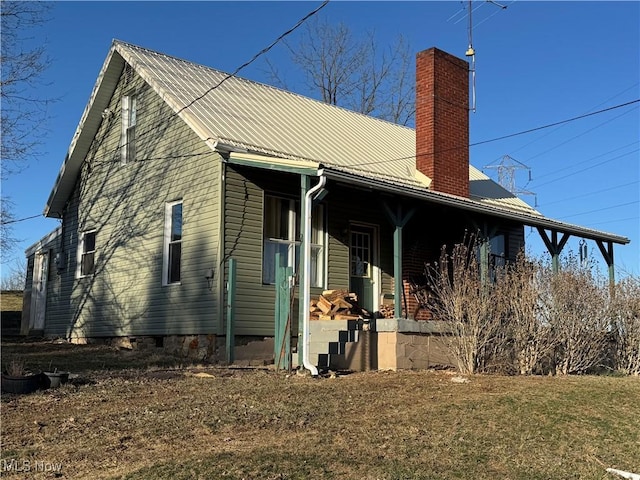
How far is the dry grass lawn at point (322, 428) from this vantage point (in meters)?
5.33

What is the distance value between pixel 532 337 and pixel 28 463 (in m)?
7.29

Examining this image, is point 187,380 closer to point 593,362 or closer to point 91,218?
point 593,362

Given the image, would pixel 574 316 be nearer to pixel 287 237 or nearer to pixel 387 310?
pixel 387 310

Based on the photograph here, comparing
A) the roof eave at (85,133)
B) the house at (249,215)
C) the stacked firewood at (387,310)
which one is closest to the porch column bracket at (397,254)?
the house at (249,215)

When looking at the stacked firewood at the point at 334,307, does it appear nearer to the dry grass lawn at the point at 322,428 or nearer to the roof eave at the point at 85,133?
the dry grass lawn at the point at 322,428

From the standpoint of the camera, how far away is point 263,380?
894 centimetres

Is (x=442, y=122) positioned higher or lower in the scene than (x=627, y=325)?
higher

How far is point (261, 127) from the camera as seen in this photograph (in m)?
13.7

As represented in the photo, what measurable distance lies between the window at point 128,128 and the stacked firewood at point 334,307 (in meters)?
6.02

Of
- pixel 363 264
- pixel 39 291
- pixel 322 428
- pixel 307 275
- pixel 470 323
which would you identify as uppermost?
pixel 363 264

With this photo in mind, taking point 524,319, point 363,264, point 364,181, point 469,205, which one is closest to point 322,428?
point 524,319

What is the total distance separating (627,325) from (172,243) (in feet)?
27.9

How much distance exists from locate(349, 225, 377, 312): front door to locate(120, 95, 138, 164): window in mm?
5512

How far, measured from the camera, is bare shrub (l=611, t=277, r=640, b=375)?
11383 mm
